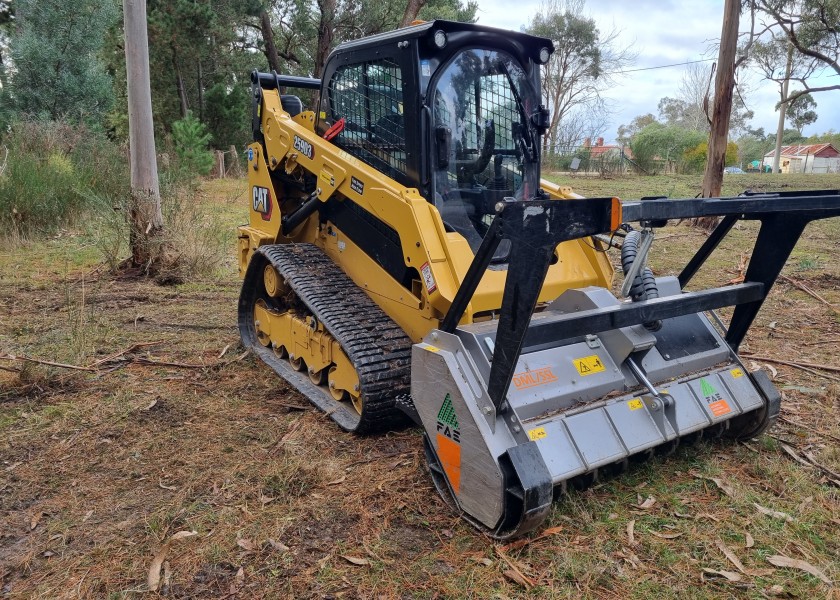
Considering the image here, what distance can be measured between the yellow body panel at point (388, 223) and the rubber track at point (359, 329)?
0.10m

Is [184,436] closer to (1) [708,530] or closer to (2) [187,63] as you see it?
(1) [708,530]

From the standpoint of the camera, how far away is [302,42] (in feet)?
77.5

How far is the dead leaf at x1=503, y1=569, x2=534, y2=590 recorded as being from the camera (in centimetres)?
255

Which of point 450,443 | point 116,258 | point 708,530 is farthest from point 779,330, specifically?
point 116,258

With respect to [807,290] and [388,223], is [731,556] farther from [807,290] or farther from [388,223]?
[807,290]

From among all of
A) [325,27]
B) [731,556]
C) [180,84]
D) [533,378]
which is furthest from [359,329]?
[180,84]

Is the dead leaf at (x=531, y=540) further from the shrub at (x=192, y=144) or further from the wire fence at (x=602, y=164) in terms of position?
the wire fence at (x=602, y=164)

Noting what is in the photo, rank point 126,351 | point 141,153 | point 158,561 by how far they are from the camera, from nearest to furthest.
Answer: point 158,561 < point 126,351 < point 141,153

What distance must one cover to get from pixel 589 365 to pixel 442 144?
146cm

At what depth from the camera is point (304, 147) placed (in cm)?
458

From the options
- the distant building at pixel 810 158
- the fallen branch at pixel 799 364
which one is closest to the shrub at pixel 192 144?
the fallen branch at pixel 799 364

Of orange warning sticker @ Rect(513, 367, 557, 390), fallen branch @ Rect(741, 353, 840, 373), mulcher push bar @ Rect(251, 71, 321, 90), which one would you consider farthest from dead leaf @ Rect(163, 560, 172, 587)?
fallen branch @ Rect(741, 353, 840, 373)

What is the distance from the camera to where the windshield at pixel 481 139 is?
3.83 metres

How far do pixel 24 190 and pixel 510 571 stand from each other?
9512 mm
